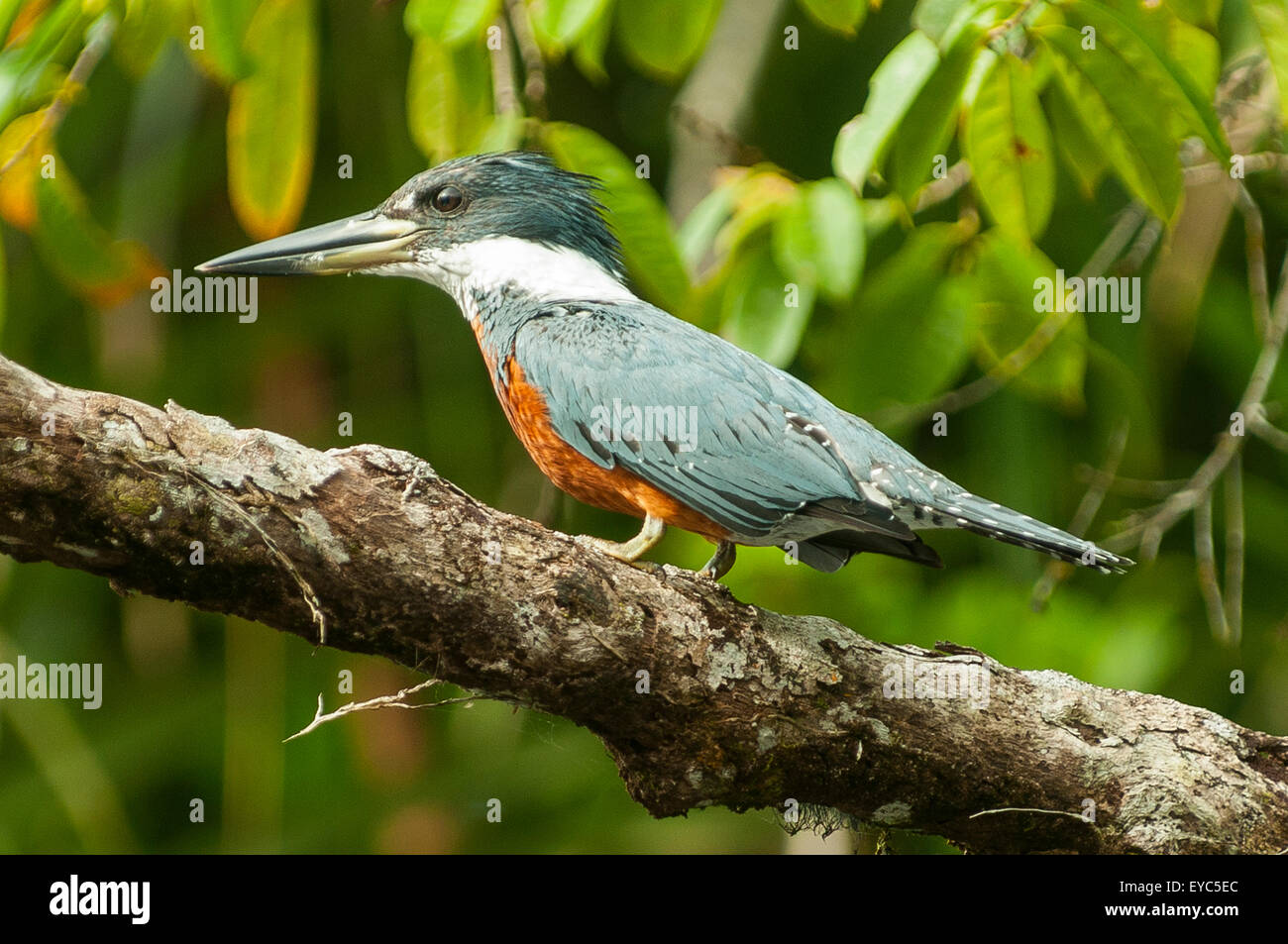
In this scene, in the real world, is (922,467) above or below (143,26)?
below

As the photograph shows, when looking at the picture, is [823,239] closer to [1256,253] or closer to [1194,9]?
[1194,9]

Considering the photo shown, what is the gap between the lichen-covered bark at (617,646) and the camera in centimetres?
195

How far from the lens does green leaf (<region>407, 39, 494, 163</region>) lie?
10.1 ft

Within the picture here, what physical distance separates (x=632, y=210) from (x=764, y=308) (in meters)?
0.41

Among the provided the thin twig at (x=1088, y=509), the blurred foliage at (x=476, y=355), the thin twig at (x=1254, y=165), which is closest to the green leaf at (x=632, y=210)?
the blurred foliage at (x=476, y=355)

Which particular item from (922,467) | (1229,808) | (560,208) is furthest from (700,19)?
(1229,808)

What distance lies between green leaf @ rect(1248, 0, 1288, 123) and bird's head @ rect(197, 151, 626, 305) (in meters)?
1.60

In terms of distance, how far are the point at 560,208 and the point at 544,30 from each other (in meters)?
0.81

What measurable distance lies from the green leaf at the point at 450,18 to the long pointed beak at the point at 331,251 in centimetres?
77

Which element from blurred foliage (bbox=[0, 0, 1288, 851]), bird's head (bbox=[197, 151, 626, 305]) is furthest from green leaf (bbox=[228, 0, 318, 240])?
bird's head (bbox=[197, 151, 626, 305])

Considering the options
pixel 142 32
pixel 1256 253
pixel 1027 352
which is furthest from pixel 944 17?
pixel 1256 253
